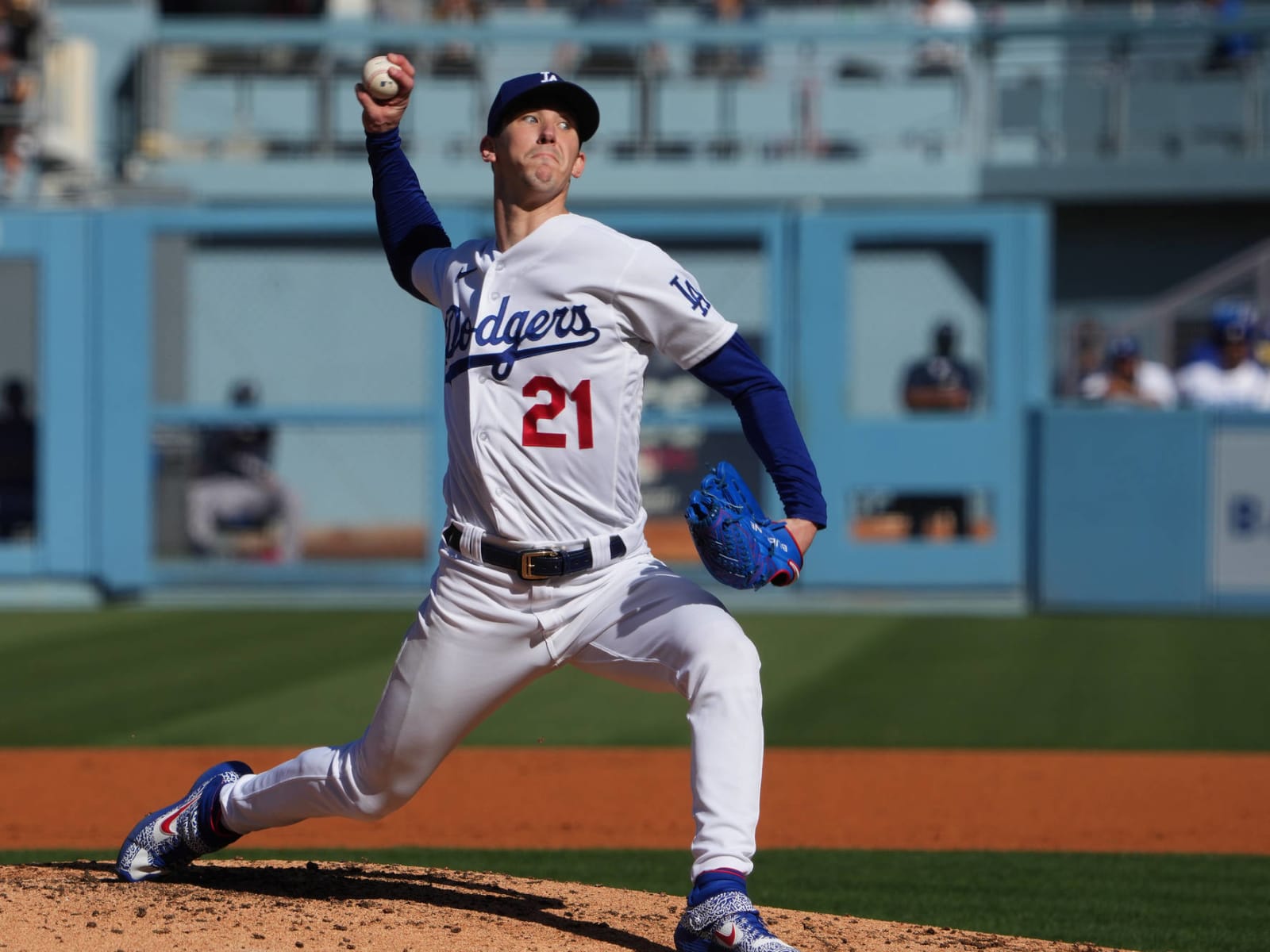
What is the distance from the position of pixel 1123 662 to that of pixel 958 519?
118 inches

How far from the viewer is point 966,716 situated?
857 centimetres

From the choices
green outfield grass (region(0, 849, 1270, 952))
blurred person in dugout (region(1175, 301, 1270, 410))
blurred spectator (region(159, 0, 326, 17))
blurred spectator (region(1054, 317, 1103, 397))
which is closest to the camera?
green outfield grass (region(0, 849, 1270, 952))

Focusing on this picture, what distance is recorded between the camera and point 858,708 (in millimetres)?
Answer: 8844

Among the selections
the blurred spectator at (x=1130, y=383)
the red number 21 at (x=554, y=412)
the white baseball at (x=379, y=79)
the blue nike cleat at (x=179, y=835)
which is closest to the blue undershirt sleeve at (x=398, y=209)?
the white baseball at (x=379, y=79)

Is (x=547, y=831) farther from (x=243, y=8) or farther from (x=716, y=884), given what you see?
(x=243, y=8)

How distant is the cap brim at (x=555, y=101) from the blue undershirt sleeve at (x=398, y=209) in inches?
20.0

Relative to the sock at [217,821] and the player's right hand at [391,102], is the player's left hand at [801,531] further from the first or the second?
the sock at [217,821]

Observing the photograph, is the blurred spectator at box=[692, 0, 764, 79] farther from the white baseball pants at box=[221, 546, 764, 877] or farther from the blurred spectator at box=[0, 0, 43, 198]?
the white baseball pants at box=[221, 546, 764, 877]

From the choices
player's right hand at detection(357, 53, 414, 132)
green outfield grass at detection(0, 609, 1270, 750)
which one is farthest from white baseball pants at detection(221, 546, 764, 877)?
green outfield grass at detection(0, 609, 1270, 750)

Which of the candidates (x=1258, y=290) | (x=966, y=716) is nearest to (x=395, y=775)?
(x=966, y=716)

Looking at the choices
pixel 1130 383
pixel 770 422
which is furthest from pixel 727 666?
pixel 1130 383

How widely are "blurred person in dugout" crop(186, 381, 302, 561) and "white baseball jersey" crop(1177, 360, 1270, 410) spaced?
6609 mm

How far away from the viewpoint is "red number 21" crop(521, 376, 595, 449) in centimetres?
398

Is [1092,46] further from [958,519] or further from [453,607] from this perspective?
[453,607]
